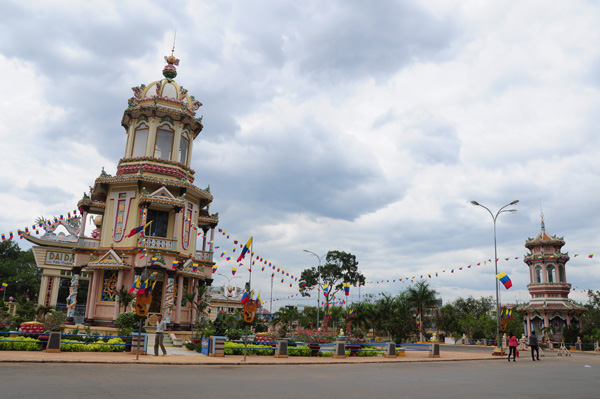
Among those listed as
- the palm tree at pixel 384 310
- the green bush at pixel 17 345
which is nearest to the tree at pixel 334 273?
the palm tree at pixel 384 310

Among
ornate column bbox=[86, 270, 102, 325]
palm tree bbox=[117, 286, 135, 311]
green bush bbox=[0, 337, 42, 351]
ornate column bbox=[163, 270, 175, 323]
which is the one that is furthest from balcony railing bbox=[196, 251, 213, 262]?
green bush bbox=[0, 337, 42, 351]

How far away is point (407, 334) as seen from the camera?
117 feet

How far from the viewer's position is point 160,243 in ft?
114

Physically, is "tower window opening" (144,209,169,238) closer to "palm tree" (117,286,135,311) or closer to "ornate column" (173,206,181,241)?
"ornate column" (173,206,181,241)

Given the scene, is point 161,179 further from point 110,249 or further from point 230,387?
point 230,387

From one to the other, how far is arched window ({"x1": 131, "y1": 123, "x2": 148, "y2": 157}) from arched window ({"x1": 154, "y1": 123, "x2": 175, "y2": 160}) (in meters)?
1.07

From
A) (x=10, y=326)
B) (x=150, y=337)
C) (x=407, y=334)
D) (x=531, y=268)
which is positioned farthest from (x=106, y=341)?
(x=531, y=268)

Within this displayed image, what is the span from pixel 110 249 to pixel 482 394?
3009 centimetres

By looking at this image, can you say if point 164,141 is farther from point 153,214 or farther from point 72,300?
point 72,300

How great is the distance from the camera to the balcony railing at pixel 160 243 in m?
34.2

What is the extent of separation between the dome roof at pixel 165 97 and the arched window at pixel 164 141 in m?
2.04

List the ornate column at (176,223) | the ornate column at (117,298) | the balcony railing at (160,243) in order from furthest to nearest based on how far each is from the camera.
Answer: the ornate column at (176,223)
the balcony railing at (160,243)
the ornate column at (117,298)

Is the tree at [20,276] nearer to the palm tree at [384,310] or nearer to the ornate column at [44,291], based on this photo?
the ornate column at [44,291]

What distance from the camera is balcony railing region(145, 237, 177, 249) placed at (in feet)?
112
